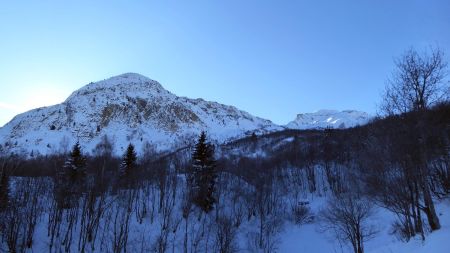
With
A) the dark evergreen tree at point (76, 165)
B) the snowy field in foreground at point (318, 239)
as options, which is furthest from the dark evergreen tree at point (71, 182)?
the snowy field in foreground at point (318, 239)

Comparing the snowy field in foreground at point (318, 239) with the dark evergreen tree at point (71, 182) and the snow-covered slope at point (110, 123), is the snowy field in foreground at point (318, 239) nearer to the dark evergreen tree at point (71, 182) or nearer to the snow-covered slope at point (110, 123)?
the dark evergreen tree at point (71, 182)

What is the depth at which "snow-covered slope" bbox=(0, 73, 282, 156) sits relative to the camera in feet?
443

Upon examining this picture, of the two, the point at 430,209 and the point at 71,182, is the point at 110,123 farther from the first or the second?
the point at 430,209

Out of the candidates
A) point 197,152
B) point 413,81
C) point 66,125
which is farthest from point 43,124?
point 413,81

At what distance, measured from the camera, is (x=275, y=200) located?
5647 cm

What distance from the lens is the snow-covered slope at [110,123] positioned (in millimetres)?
134875

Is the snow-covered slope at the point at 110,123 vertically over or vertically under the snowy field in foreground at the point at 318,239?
over

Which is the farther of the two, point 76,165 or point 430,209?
point 76,165

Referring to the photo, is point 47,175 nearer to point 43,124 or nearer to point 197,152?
point 197,152

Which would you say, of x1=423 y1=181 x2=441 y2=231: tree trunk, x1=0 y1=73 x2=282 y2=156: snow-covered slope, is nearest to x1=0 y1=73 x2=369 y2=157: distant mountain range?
x1=0 y1=73 x2=282 y2=156: snow-covered slope

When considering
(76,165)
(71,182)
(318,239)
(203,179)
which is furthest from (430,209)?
(76,165)

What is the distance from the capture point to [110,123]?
506ft

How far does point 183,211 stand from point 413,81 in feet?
117

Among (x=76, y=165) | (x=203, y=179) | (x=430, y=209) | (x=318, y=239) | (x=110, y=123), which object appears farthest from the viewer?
(x=110, y=123)
